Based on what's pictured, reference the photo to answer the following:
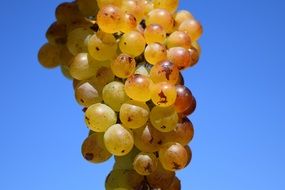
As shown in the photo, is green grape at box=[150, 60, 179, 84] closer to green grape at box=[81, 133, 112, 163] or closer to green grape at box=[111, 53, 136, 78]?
green grape at box=[111, 53, 136, 78]

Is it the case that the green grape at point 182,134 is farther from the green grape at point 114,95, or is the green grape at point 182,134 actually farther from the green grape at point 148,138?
the green grape at point 114,95

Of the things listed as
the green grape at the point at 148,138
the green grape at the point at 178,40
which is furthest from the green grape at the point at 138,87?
the green grape at the point at 178,40

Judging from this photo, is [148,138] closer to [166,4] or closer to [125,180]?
[125,180]

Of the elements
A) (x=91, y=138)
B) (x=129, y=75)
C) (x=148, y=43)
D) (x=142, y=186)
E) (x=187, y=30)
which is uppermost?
(x=187, y=30)

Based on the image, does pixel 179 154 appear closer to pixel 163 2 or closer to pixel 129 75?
pixel 129 75

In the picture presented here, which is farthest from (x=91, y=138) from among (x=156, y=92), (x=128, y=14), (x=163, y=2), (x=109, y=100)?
(x=163, y=2)

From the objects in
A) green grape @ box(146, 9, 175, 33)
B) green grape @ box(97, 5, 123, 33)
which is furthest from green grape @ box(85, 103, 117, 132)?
green grape @ box(146, 9, 175, 33)
